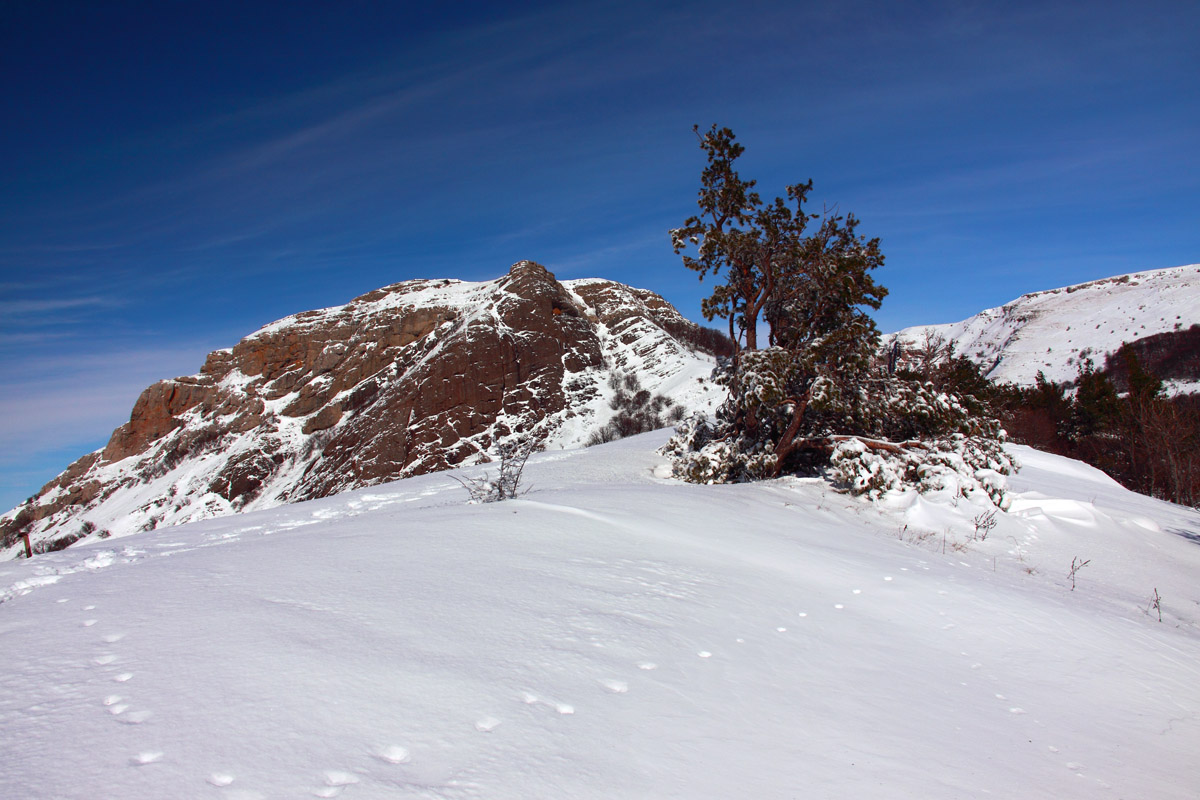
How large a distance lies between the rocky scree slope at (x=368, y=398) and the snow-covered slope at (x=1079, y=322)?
35522 mm

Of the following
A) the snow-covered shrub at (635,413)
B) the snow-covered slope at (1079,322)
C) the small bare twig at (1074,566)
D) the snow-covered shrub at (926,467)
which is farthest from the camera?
the snow-covered slope at (1079,322)

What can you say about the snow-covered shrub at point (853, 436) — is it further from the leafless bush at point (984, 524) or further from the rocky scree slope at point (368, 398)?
the rocky scree slope at point (368, 398)

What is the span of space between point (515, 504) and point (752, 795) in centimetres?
471

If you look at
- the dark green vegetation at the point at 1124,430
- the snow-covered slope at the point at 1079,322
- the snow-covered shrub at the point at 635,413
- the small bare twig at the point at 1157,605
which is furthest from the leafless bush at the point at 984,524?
the snow-covered slope at the point at 1079,322

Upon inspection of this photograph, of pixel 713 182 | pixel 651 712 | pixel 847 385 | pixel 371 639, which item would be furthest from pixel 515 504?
pixel 713 182

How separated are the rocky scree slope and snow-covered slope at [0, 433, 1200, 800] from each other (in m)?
42.2

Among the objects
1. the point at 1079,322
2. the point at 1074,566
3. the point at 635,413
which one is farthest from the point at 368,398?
the point at 1079,322

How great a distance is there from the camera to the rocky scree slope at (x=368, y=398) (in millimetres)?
59969

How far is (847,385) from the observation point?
10.6 metres

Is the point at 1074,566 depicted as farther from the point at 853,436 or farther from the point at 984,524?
the point at 853,436

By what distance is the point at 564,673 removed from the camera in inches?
101

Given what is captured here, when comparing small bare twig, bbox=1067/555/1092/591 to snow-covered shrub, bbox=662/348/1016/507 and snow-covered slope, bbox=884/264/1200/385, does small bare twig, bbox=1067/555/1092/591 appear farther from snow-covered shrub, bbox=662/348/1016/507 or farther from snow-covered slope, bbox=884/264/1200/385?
snow-covered slope, bbox=884/264/1200/385

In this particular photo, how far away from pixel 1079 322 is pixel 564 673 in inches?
4260

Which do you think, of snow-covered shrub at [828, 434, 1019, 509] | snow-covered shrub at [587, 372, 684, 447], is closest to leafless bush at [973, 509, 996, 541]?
snow-covered shrub at [828, 434, 1019, 509]
